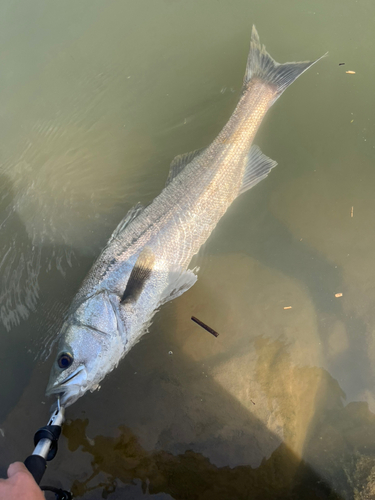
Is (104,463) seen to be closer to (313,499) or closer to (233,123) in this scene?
(313,499)

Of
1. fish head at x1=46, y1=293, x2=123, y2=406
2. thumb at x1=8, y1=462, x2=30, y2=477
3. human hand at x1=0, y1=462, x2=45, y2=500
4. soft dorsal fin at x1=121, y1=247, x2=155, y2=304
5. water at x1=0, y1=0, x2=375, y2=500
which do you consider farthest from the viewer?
water at x1=0, y1=0, x2=375, y2=500

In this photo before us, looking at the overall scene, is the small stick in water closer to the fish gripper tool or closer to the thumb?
the fish gripper tool

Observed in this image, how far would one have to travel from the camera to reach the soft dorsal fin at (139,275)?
9.61 ft

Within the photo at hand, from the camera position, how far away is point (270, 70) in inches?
143

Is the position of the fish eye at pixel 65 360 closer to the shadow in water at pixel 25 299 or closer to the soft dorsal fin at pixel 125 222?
the shadow in water at pixel 25 299

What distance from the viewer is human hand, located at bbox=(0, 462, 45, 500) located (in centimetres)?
197

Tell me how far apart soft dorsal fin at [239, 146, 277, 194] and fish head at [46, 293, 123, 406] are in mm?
2052

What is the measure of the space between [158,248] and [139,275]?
0.35 m

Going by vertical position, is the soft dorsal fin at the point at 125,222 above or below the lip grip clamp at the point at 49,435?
above

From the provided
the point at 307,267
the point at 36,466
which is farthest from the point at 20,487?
the point at 307,267

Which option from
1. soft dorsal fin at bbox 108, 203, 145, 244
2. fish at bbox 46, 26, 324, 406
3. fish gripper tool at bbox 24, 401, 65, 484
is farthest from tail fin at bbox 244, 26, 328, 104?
fish gripper tool at bbox 24, 401, 65, 484

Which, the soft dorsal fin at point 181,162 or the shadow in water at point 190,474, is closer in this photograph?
the shadow in water at point 190,474

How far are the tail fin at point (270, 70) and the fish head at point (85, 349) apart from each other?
125 inches

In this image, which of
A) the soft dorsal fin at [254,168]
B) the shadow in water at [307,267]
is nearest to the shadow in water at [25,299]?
the shadow in water at [307,267]
